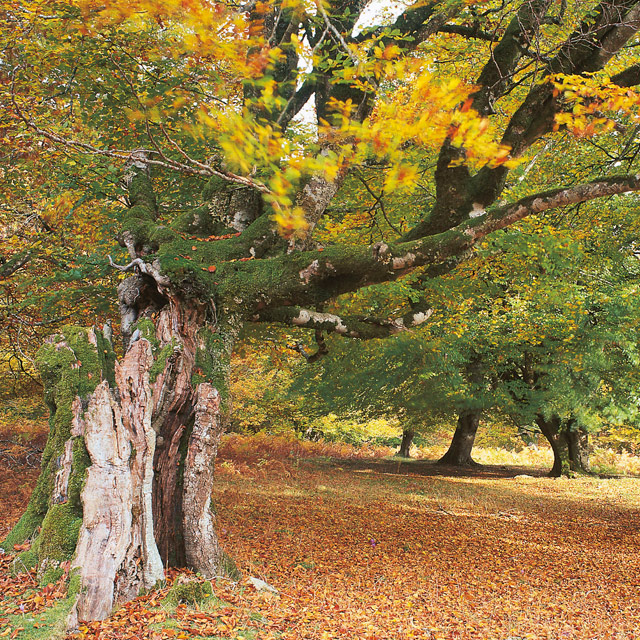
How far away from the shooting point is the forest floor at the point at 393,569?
153 inches

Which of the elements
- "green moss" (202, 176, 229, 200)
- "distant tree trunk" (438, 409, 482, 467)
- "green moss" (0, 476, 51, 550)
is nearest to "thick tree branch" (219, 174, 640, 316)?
"green moss" (202, 176, 229, 200)

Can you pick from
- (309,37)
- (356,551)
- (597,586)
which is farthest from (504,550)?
(309,37)

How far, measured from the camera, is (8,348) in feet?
37.1

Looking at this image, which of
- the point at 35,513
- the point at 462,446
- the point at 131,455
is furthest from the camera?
the point at 462,446

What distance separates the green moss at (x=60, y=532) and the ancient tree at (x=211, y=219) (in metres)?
0.02

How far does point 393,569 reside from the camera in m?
6.26

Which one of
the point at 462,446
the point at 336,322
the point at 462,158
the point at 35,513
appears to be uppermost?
the point at 462,158

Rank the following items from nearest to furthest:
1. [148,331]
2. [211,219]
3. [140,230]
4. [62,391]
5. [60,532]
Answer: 1. [60,532]
2. [62,391]
3. [148,331]
4. [140,230]
5. [211,219]

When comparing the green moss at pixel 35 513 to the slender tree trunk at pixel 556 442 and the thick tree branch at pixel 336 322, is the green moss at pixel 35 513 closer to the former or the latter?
the thick tree branch at pixel 336 322

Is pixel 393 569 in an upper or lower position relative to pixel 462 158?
lower

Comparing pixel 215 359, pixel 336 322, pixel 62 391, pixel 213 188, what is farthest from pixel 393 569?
pixel 213 188

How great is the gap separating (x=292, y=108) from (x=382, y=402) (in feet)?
36.9

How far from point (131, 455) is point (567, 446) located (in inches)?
665

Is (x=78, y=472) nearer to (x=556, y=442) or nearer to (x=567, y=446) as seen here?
(x=556, y=442)
